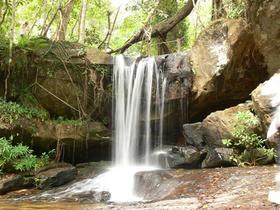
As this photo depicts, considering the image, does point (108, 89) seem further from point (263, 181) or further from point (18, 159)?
point (263, 181)

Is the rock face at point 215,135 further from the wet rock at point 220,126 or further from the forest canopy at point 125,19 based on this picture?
the forest canopy at point 125,19

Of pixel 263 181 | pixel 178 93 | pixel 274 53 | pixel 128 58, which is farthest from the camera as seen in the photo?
pixel 128 58

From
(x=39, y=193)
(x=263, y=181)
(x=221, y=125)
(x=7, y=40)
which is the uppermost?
(x=7, y=40)

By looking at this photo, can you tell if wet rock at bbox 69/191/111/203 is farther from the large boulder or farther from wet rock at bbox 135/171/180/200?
the large boulder

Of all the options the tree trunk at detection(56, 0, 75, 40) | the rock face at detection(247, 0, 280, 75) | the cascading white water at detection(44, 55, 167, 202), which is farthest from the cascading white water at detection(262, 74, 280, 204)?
the tree trunk at detection(56, 0, 75, 40)

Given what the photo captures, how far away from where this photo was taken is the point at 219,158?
28.5ft

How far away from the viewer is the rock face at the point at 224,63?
10.3 metres

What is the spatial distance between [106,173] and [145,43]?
6999mm

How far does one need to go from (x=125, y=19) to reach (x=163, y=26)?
4.00 m

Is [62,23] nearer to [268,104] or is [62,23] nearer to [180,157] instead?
[180,157]

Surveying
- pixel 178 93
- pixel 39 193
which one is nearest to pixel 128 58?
pixel 178 93

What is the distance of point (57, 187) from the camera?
909cm

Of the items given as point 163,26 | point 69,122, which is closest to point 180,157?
point 69,122

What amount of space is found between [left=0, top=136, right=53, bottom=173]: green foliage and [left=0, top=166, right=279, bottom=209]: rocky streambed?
80cm
